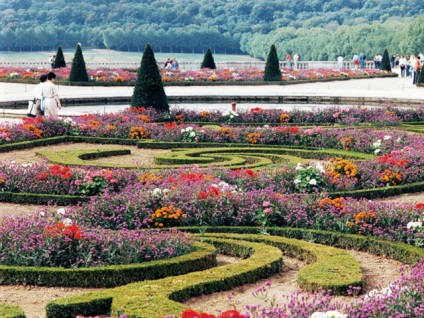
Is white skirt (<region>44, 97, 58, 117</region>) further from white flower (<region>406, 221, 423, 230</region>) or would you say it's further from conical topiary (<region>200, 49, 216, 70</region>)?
conical topiary (<region>200, 49, 216, 70</region>)

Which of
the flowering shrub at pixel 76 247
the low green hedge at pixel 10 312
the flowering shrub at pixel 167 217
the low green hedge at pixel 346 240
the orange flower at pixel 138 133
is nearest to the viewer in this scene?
the low green hedge at pixel 10 312

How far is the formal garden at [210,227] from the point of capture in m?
7.26

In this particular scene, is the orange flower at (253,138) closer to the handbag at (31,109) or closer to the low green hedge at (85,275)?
the handbag at (31,109)

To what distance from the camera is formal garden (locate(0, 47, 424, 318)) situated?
7262 mm

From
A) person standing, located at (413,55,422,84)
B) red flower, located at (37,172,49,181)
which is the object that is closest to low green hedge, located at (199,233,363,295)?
red flower, located at (37,172,49,181)

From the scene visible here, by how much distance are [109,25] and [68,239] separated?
118296 millimetres

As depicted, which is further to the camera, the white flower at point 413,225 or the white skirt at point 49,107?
the white skirt at point 49,107

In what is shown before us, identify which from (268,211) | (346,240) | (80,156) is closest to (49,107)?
(80,156)

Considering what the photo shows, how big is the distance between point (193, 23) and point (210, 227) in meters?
Answer: 125

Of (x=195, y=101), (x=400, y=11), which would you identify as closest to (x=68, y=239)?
(x=195, y=101)

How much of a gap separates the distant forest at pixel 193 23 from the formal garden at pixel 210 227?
75.2 metres

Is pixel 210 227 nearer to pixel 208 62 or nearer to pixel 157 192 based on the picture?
pixel 157 192

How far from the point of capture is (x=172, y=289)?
7.57m

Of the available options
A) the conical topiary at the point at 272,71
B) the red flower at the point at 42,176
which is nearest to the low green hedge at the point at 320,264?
the red flower at the point at 42,176
